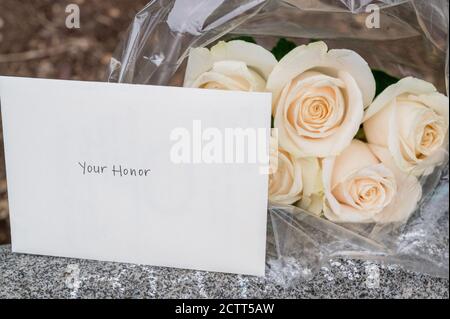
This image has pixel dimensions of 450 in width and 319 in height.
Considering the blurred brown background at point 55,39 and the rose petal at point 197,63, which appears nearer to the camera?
the rose petal at point 197,63

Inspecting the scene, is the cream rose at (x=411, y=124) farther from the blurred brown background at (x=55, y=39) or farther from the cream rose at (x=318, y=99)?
the blurred brown background at (x=55, y=39)

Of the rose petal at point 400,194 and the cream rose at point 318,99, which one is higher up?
the cream rose at point 318,99

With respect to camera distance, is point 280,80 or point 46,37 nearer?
point 280,80

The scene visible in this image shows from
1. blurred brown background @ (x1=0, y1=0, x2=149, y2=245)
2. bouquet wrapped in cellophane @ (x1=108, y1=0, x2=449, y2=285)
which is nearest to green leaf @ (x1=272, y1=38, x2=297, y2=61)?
bouquet wrapped in cellophane @ (x1=108, y1=0, x2=449, y2=285)

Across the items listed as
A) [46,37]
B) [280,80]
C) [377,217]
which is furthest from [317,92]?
[46,37]

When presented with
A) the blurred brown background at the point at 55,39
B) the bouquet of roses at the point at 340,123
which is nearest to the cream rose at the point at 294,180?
the bouquet of roses at the point at 340,123

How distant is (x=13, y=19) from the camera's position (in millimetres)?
1318

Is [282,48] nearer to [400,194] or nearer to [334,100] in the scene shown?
[334,100]

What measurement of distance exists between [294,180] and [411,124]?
124 mm

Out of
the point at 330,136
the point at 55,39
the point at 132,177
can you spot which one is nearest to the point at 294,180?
the point at 330,136

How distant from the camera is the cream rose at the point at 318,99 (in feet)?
1.92

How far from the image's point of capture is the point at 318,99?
0.59 metres
